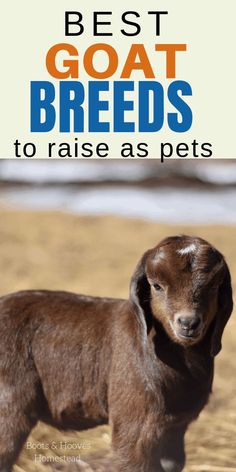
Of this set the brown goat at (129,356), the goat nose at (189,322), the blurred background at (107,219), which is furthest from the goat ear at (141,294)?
the blurred background at (107,219)

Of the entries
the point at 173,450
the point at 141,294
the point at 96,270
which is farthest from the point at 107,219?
the point at 141,294

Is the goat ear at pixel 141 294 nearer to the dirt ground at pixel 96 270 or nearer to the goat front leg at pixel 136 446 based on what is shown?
the goat front leg at pixel 136 446

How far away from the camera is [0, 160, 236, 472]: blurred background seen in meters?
7.98

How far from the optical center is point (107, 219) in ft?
30.1

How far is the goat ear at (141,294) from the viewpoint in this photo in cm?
444

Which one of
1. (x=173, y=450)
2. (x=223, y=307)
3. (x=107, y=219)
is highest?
(x=223, y=307)

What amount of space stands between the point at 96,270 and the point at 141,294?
374 cm

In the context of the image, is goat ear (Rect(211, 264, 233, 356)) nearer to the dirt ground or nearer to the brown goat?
the brown goat

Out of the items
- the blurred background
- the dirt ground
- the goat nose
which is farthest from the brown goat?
the blurred background

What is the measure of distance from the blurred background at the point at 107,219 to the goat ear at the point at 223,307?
2.02 meters

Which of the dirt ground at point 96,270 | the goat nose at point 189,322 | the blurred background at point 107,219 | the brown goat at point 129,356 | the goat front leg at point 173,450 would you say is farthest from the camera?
the blurred background at point 107,219

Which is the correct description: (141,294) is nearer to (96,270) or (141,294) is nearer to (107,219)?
(96,270)

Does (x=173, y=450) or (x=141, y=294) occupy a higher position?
(x=141, y=294)

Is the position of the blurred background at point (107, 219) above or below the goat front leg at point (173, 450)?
below
